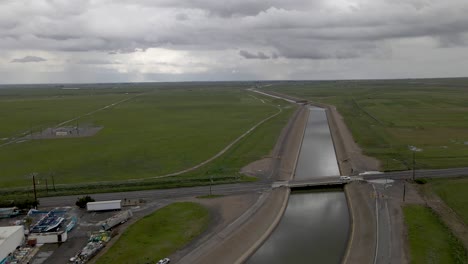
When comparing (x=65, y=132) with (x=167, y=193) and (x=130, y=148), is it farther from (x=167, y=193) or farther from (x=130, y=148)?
(x=167, y=193)

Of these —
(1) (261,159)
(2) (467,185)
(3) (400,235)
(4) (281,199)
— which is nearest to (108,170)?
(1) (261,159)

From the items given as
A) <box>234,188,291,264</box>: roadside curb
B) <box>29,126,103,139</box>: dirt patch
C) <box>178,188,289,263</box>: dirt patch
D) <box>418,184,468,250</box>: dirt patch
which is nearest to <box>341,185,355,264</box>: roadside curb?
<box>234,188,291,264</box>: roadside curb

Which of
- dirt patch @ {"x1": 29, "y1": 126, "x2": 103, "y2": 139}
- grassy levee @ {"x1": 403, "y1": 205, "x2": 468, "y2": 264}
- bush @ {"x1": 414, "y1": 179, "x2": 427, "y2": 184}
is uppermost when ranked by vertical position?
dirt patch @ {"x1": 29, "y1": 126, "x2": 103, "y2": 139}

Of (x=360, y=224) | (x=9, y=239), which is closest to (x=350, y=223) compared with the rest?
(x=360, y=224)

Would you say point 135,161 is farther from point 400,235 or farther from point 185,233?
point 400,235

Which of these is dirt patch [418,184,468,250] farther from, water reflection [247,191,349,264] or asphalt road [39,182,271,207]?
asphalt road [39,182,271,207]
